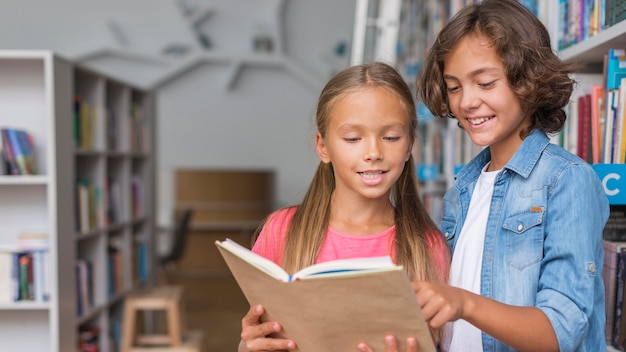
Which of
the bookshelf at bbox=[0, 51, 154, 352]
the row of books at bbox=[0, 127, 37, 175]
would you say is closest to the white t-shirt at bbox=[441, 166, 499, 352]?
the bookshelf at bbox=[0, 51, 154, 352]

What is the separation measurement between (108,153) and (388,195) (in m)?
2.78

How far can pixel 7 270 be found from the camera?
284cm

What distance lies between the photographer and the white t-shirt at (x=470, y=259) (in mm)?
1138

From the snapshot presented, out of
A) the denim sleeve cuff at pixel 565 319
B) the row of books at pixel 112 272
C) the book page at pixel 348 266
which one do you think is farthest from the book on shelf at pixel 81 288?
the denim sleeve cuff at pixel 565 319

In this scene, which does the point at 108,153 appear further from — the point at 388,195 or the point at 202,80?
the point at 202,80

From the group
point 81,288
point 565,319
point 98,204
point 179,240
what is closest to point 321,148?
point 565,319

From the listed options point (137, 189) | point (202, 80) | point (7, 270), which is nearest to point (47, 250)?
point (7, 270)

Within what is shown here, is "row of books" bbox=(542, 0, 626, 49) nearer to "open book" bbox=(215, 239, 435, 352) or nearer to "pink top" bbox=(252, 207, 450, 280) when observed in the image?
"pink top" bbox=(252, 207, 450, 280)

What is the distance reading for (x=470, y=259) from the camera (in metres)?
1.16

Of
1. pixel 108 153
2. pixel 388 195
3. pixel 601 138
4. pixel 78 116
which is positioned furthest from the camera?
pixel 108 153

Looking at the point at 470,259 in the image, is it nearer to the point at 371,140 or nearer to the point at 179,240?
the point at 371,140

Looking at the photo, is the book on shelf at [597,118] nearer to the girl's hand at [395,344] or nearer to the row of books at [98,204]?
the girl's hand at [395,344]

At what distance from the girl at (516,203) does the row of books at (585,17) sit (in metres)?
0.36

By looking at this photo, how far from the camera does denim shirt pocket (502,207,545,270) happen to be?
1.03 m
